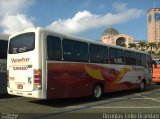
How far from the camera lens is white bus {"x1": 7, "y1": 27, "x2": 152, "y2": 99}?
530 inches

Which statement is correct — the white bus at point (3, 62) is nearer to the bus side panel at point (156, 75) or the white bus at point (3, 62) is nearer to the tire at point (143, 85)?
the tire at point (143, 85)

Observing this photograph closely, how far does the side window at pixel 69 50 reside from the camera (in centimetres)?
1459

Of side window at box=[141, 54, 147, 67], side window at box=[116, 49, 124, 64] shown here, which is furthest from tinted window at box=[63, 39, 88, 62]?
side window at box=[141, 54, 147, 67]

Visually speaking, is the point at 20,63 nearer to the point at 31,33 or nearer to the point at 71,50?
the point at 31,33

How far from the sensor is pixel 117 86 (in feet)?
63.4

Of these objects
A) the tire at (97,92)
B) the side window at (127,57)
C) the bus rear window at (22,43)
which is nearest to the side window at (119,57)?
the side window at (127,57)

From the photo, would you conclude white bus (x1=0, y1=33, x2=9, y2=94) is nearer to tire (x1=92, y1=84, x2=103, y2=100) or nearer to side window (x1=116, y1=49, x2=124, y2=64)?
tire (x1=92, y1=84, x2=103, y2=100)

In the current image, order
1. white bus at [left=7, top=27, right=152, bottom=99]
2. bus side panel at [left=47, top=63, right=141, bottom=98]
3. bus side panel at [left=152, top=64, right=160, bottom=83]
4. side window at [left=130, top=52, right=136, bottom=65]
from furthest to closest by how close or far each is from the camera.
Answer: bus side panel at [left=152, top=64, right=160, bottom=83], side window at [left=130, top=52, right=136, bottom=65], bus side panel at [left=47, top=63, right=141, bottom=98], white bus at [left=7, top=27, right=152, bottom=99]

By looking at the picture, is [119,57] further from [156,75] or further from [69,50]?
[156,75]

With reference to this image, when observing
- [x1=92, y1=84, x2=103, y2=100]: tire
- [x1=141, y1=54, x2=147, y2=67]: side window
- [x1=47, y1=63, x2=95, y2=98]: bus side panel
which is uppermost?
[x1=141, y1=54, x2=147, y2=67]: side window

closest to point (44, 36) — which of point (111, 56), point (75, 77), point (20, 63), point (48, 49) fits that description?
point (48, 49)

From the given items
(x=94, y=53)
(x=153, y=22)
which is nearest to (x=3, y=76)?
(x=94, y=53)

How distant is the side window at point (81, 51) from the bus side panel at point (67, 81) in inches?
12.7

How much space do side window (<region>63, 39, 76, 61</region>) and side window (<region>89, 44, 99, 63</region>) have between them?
1507 mm
